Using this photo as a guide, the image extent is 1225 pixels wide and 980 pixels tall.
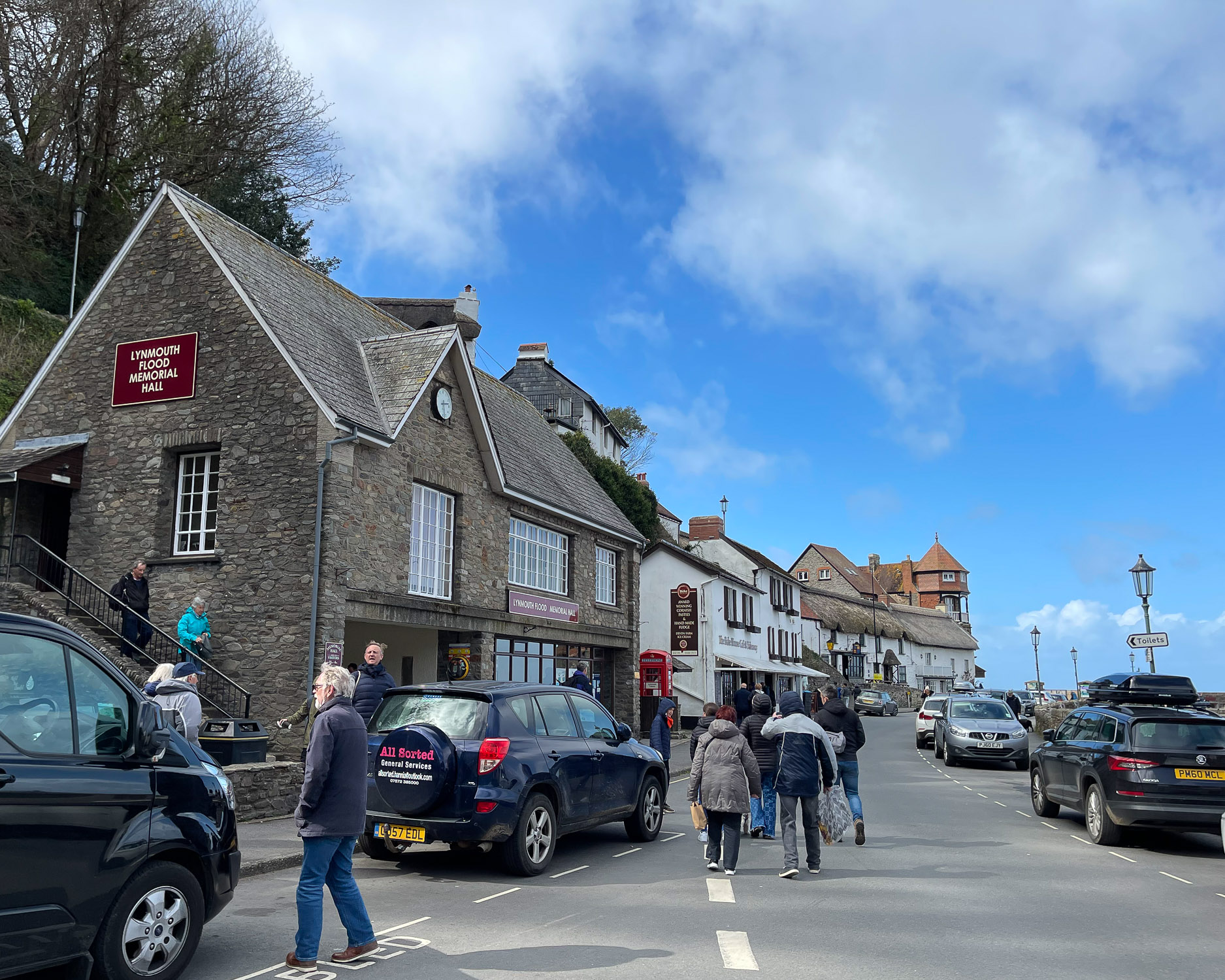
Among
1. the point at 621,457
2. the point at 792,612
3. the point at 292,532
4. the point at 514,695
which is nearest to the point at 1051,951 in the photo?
the point at 514,695

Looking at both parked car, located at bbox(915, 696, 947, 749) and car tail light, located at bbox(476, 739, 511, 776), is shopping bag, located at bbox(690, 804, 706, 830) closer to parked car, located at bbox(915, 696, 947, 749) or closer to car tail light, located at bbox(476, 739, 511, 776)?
car tail light, located at bbox(476, 739, 511, 776)

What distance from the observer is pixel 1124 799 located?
38.3 ft

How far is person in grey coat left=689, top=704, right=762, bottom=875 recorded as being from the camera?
9172 millimetres

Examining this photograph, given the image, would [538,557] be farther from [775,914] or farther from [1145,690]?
[775,914]

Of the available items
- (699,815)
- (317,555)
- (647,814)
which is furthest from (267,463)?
(699,815)

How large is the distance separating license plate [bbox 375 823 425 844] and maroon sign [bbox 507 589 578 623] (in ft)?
41.1

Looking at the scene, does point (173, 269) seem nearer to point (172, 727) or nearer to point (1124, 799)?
point (172, 727)

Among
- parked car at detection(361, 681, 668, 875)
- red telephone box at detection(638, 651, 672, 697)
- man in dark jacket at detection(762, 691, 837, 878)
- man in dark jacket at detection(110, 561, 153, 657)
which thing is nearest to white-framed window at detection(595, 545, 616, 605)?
red telephone box at detection(638, 651, 672, 697)

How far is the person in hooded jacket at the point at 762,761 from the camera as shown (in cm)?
1173

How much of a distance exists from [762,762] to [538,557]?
12.5 metres

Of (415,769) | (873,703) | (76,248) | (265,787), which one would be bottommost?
(265,787)

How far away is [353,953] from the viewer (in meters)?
6.02

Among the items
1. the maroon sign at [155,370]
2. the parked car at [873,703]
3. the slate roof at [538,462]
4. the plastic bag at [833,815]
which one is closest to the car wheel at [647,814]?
the plastic bag at [833,815]

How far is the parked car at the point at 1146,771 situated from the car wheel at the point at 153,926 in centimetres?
1054
